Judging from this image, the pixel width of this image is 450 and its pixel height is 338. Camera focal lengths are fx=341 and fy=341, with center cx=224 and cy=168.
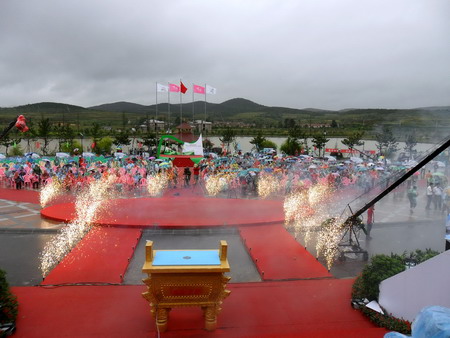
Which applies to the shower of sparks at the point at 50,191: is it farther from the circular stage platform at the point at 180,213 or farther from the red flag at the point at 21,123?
the red flag at the point at 21,123

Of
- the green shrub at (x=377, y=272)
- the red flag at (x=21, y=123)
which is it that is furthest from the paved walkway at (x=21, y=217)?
the green shrub at (x=377, y=272)

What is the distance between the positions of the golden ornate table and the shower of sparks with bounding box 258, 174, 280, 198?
13.0 meters

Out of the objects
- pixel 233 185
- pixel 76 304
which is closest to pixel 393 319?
pixel 76 304

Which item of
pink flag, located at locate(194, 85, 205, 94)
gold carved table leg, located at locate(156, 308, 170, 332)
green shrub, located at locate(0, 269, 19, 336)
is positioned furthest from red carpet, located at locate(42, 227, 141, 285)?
pink flag, located at locate(194, 85, 205, 94)

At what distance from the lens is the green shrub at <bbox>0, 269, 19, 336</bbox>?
5.21 meters

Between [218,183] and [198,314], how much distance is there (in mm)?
12906

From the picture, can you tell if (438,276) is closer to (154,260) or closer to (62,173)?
(154,260)

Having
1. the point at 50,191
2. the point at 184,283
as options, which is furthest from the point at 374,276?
the point at 50,191

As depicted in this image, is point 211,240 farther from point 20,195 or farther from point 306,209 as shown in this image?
point 20,195

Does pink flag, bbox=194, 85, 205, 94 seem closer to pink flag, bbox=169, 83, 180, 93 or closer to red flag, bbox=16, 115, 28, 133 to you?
pink flag, bbox=169, 83, 180, 93

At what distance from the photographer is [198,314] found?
5699 mm

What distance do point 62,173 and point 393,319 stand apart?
19.1 meters

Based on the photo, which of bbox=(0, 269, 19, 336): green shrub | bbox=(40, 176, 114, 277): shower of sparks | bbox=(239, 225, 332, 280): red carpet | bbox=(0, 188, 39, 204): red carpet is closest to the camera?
bbox=(0, 269, 19, 336): green shrub

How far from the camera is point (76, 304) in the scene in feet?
19.8
